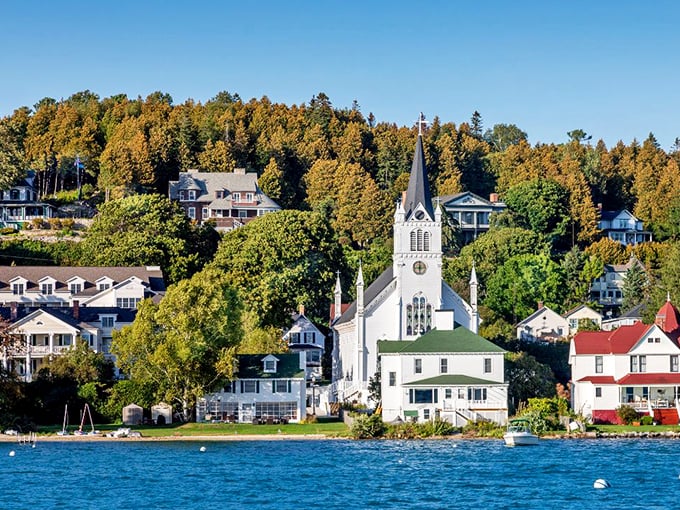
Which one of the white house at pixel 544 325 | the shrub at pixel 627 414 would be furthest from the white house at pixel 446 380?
the white house at pixel 544 325

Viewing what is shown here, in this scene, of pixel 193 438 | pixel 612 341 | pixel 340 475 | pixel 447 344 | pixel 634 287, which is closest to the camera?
pixel 340 475

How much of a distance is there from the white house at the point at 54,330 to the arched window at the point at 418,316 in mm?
20506

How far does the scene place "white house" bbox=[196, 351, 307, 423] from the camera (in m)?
91.1

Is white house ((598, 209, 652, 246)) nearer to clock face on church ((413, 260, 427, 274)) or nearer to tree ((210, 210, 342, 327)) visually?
tree ((210, 210, 342, 327))

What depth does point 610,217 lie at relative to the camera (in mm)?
178375

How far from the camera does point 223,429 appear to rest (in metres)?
87.1

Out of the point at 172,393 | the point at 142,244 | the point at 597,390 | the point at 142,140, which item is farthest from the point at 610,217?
the point at 172,393

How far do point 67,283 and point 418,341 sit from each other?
39.1 m

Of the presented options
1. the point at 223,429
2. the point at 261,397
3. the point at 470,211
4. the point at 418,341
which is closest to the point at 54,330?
the point at 261,397

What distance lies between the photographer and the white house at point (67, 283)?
388 feet

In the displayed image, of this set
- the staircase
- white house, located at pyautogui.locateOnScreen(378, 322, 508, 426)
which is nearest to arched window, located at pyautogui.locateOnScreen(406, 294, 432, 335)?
white house, located at pyautogui.locateOnScreen(378, 322, 508, 426)

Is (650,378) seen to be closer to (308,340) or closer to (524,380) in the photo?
(524,380)

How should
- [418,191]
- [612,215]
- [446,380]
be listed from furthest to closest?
1. [612,215]
2. [418,191]
3. [446,380]

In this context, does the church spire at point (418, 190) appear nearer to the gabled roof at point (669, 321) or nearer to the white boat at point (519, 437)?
the gabled roof at point (669, 321)
